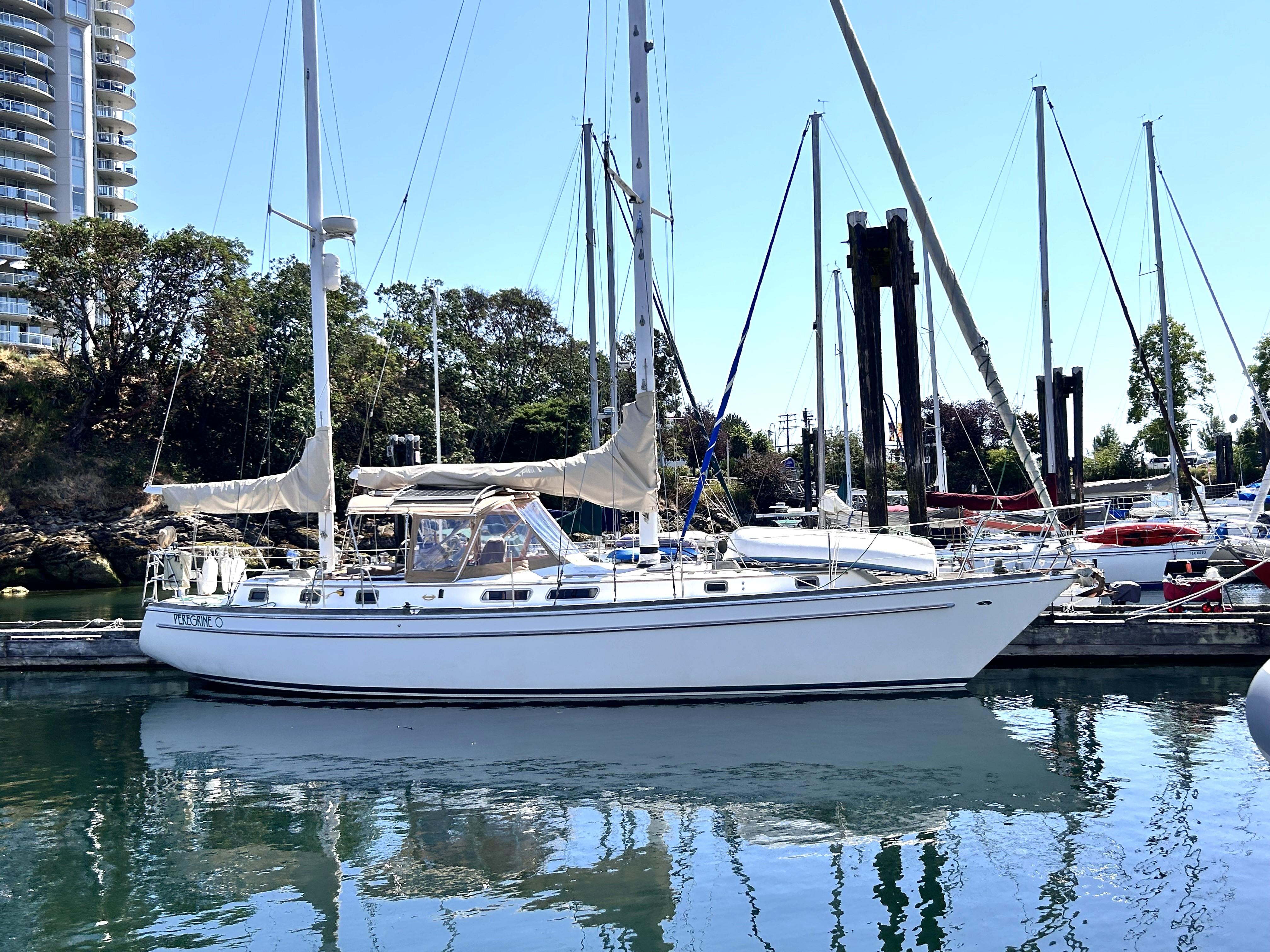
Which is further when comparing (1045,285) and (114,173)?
(114,173)

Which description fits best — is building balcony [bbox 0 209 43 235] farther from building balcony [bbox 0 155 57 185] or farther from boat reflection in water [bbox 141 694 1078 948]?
boat reflection in water [bbox 141 694 1078 948]

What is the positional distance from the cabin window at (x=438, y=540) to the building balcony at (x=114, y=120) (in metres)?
66.6

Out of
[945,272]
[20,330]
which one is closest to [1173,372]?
[945,272]

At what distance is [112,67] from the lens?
6612cm

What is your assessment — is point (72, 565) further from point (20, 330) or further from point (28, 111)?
point (28, 111)

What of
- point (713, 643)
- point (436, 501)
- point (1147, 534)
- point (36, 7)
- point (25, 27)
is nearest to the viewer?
point (713, 643)

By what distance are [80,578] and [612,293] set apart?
880 inches

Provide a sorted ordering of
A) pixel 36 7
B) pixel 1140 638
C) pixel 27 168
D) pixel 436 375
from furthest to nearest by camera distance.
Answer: pixel 36 7, pixel 27 168, pixel 436 375, pixel 1140 638

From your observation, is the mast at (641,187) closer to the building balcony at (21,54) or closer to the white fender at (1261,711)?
the white fender at (1261,711)

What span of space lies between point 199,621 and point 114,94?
66.8m

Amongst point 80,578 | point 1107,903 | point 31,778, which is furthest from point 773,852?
point 80,578

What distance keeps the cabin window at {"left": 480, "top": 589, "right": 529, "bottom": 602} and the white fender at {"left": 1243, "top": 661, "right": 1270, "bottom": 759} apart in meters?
10.5

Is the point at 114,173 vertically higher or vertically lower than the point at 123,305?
higher

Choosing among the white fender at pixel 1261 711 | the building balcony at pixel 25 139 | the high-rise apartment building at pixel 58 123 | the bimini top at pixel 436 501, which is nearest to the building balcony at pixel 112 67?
the high-rise apartment building at pixel 58 123
